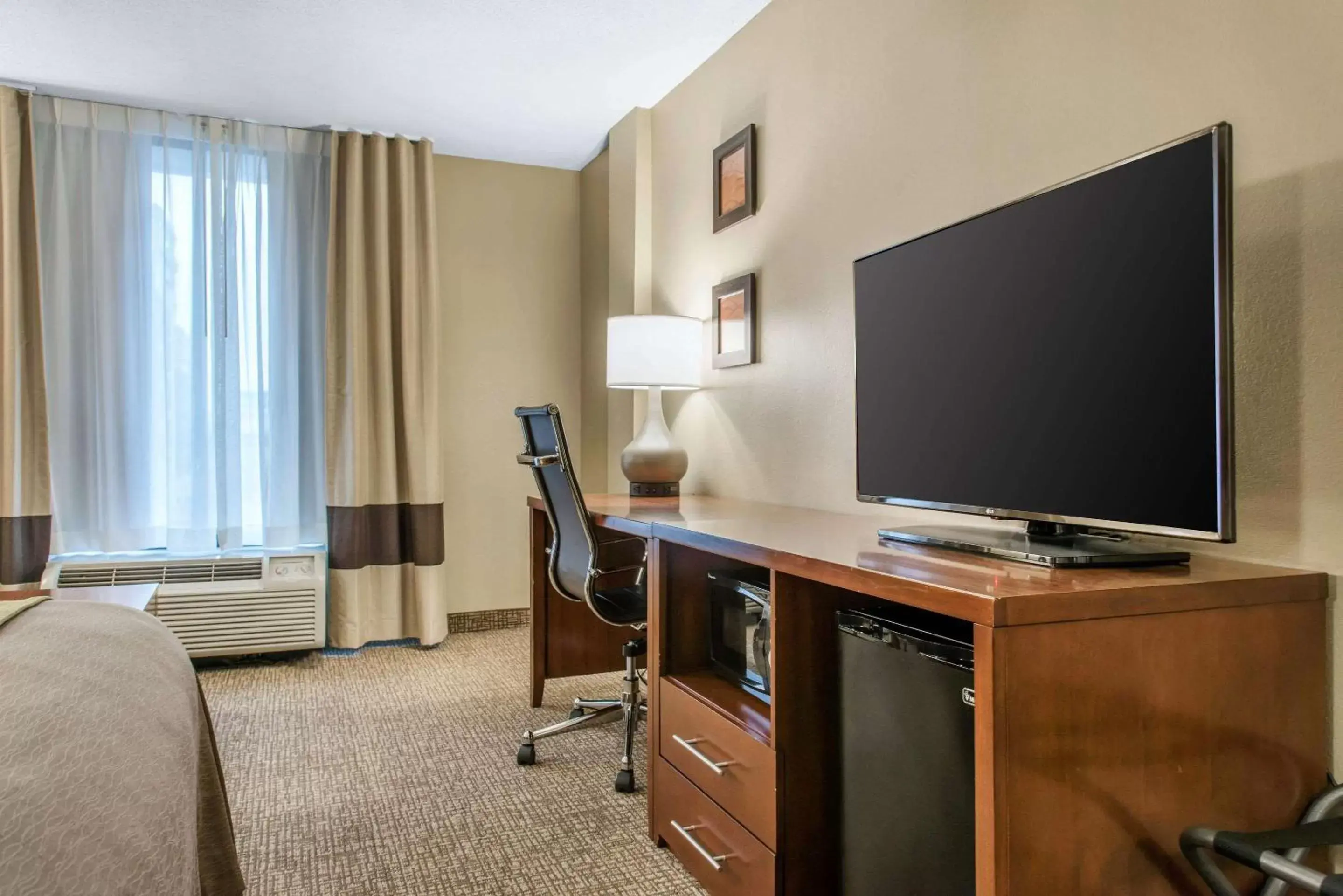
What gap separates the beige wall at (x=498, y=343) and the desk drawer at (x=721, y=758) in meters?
2.52

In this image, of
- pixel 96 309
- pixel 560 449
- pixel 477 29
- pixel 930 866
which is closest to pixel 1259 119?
pixel 930 866

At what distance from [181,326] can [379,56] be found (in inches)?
59.7

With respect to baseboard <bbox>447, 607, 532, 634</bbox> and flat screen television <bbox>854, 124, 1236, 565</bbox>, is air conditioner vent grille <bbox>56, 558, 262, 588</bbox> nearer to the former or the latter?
baseboard <bbox>447, 607, 532, 634</bbox>

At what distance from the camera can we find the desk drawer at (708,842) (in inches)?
63.0

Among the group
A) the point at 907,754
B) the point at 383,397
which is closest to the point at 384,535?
the point at 383,397

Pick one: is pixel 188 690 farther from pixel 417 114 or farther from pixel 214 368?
pixel 417 114

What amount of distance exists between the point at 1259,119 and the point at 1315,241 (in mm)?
232

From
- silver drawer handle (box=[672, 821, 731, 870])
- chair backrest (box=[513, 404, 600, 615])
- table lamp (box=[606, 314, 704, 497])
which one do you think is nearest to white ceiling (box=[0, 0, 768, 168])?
table lamp (box=[606, 314, 704, 497])

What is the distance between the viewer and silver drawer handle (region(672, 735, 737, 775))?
1.72 meters

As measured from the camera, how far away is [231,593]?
Answer: 368 centimetres

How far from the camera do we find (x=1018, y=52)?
1830mm

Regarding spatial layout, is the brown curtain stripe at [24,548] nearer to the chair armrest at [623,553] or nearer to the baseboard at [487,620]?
the baseboard at [487,620]

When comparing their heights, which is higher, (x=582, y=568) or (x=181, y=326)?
(x=181, y=326)

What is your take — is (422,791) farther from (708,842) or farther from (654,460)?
(654,460)
